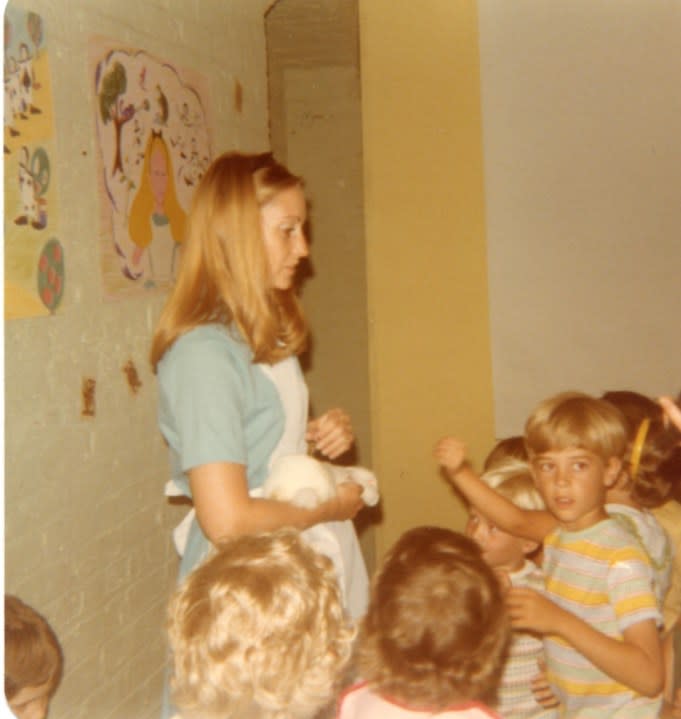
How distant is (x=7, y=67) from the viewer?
1.50 m

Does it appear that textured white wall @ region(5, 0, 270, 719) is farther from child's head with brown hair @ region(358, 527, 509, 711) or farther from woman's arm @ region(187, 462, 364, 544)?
child's head with brown hair @ region(358, 527, 509, 711)

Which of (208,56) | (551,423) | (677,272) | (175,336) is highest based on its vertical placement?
(208,56)

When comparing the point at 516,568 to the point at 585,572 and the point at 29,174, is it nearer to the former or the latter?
the point at 585,572

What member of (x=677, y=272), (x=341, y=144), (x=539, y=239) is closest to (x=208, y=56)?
(x=539, y=239)

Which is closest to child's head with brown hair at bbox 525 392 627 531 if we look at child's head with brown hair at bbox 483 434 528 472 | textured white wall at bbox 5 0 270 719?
child's head with brown hair at bbox 483 434 528 472

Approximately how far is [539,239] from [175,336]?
2259mm

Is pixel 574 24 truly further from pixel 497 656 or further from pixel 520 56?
pixel 497 656

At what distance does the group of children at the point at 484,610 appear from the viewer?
108 centimetres

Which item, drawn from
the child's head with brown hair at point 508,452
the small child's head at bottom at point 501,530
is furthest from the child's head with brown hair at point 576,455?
the child's head with brown hair at point 508,452

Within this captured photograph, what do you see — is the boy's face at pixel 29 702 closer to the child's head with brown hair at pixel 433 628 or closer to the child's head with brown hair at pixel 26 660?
the child's head with brown hair at pixel 26 660

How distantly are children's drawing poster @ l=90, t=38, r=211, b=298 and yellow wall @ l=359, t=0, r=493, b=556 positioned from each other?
107cm

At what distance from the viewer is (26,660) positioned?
4.40 ft

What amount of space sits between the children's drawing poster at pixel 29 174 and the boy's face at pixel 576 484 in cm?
104

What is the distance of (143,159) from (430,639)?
1.39 m
